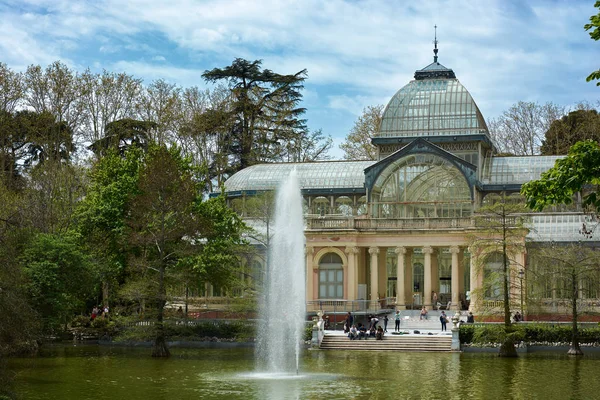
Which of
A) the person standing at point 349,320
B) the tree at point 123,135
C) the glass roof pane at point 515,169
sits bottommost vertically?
the person standing at point 349,320

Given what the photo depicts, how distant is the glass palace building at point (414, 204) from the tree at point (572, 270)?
8.79 metres

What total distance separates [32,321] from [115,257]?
71.0 feet

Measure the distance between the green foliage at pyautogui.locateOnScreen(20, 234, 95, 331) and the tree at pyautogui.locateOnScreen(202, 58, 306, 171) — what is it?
108 feet

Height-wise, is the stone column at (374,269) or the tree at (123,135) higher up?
the tree at (123,135)

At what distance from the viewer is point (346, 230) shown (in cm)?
5934

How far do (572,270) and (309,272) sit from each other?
2069 centimetres

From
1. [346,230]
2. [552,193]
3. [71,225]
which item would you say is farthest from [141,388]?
[346,230]

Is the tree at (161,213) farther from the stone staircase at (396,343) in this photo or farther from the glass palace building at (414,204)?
the glass palace building at (414,204)

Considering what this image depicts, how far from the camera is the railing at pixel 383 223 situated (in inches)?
2304

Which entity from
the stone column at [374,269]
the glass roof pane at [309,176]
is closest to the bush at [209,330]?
the stone column at [374,269]

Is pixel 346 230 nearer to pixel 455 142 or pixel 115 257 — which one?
pixel 455 142

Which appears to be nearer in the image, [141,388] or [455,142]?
[141,388]

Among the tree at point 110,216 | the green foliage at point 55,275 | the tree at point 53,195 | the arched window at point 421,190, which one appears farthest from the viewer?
the arched window at point 421,190

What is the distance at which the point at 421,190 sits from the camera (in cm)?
6188
